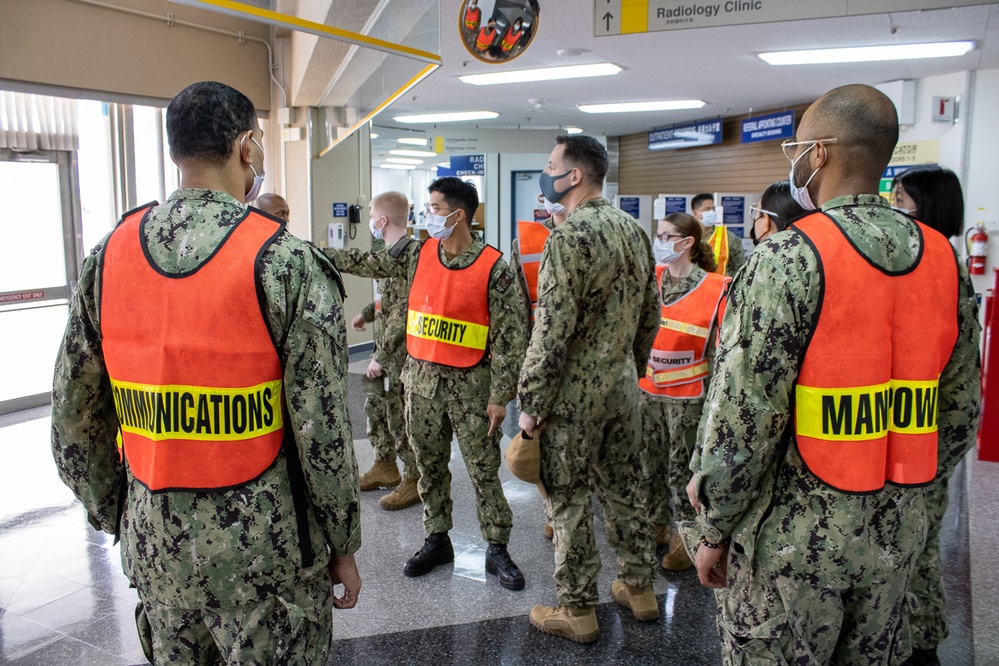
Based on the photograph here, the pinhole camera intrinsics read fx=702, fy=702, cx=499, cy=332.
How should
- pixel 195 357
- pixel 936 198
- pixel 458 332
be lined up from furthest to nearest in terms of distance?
pixel 458 332 → pixel 936 198 → pixel 195 357

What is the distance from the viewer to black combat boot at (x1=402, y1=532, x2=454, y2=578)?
3080 millimetres

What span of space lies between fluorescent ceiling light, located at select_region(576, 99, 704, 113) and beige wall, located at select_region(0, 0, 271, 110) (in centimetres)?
536

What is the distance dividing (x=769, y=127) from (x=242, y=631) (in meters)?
10.7

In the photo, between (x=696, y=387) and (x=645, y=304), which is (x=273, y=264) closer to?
(x=645, y=304)

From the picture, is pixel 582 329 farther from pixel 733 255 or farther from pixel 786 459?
pixel 733 255

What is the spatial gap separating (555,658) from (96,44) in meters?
5.49

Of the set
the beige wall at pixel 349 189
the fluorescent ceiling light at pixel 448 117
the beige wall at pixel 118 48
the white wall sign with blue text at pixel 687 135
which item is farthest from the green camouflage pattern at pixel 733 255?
the fluorescent ceiling light at pixel 448 117

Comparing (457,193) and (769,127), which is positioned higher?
(769,127)

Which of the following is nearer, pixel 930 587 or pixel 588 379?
pixel 930 587

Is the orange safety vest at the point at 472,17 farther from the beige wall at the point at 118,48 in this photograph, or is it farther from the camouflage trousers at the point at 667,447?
the beige wall at the point at 118,48

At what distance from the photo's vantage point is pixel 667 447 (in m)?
3.30

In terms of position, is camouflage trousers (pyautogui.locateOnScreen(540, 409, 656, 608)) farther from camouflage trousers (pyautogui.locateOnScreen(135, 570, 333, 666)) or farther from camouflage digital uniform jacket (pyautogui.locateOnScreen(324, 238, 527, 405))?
camouflage trousers (pyautogui.locateOnScreen(135, 570, 333, 666))

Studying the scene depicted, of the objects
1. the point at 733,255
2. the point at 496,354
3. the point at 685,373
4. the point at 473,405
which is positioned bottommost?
the point at 473,405

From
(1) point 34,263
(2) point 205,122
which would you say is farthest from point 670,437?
(1) point 34,263
